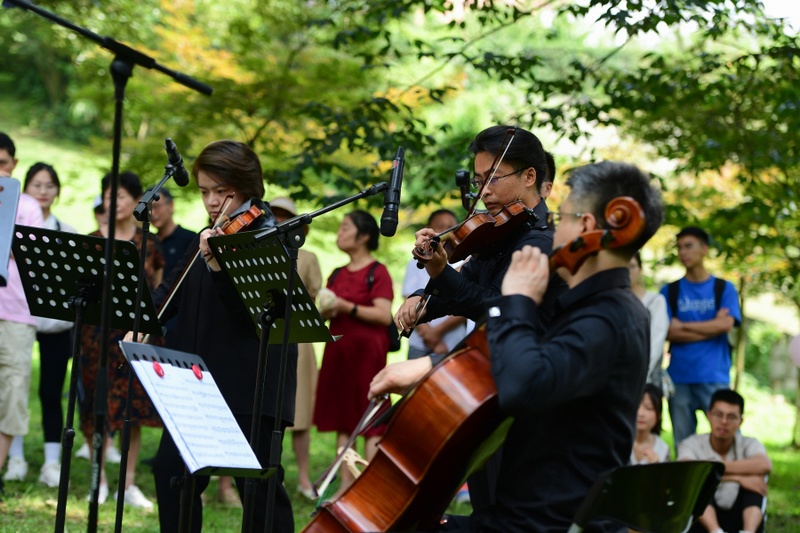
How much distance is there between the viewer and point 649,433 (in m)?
7.12

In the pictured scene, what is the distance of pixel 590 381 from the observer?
2777 mm

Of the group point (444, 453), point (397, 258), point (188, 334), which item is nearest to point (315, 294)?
point (188, 334)

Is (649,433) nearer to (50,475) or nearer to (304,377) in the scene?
(304,377)

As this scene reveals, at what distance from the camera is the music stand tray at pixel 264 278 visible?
4.12 m

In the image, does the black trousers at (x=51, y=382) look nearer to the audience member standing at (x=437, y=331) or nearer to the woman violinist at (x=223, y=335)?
the audience member standing at (x=437, y=331)

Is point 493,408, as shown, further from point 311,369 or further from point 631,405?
point 311,369

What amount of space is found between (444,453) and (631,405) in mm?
593

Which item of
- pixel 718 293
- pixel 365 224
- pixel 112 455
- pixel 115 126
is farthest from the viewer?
pixel 112 455

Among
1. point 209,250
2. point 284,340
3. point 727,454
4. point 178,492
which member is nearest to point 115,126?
point 284,340

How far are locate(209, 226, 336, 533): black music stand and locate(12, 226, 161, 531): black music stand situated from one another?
1.47 ft

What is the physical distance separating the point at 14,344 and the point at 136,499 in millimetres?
1387

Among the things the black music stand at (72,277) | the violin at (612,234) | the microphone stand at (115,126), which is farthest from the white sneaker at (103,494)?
the violin at (612,234)

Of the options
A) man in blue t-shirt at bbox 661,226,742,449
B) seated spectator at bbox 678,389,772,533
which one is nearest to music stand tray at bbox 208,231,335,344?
seated spectator at bbox 678,389,772,533

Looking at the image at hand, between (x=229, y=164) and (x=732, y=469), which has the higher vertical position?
(x=229, y=164)
